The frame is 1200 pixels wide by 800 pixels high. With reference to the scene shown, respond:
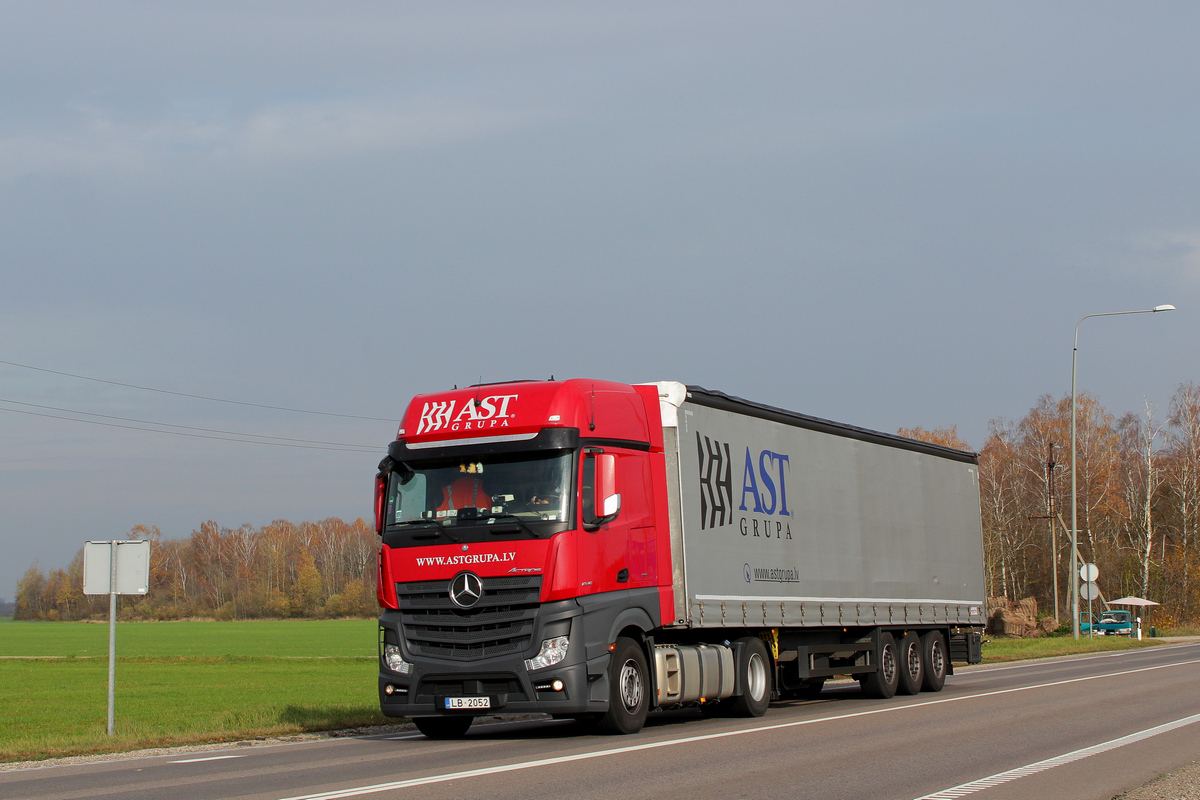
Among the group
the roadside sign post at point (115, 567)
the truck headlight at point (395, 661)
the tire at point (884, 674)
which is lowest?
the tire at point (884, 674)

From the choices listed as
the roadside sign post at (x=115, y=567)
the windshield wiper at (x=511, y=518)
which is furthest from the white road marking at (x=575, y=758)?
the roadside sign post at (x=115, y=567)

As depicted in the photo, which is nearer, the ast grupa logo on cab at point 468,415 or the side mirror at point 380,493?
the ast grupa logo on cab at point 468,415

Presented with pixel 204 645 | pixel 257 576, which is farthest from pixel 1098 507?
pixel 257 576

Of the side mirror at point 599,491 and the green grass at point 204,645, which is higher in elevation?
the side mirror at point 599,491

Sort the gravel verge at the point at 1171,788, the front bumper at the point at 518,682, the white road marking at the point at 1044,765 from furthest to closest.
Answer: the front bumper at the point at 518,682 → the white road marking at the point at 1044,765 → the gravel verge at the point at 1171,788

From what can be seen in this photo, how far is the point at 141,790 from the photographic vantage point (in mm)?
9320

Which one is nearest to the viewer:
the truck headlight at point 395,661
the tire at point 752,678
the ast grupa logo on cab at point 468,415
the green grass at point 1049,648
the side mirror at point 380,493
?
the truck headlight at point 395,661

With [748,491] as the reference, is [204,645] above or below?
below

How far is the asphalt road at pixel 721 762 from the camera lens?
883 cm

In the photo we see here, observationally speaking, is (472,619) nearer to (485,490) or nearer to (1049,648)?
(485,490)

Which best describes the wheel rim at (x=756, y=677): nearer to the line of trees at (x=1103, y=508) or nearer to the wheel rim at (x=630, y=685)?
the wheel rim at (x=630, y=685)

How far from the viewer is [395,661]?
42.7ft

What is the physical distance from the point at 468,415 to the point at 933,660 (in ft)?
36.3

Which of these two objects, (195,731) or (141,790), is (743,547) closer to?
(195,731)
